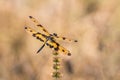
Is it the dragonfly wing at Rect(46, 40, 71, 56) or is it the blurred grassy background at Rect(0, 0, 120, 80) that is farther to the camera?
the blurred grassy background at Rect(0, 0, 120, 80)

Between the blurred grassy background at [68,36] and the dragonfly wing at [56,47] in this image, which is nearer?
the dragonfly wing at [56,47]

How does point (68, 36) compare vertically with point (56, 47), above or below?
above

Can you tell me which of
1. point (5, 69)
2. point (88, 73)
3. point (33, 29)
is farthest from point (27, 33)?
point (88, 73)

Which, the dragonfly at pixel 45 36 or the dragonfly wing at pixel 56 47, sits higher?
the dragonfly at pixel 45 36

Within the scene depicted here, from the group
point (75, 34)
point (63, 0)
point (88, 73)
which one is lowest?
point (88, 73)

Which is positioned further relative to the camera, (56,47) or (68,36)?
(68,36)

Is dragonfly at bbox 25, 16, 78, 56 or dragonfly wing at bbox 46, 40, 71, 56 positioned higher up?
dragonfly at bbox 25, 16, 78, 56

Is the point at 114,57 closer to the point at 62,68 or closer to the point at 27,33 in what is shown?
the point at 62,68

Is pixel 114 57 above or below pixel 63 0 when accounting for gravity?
below
